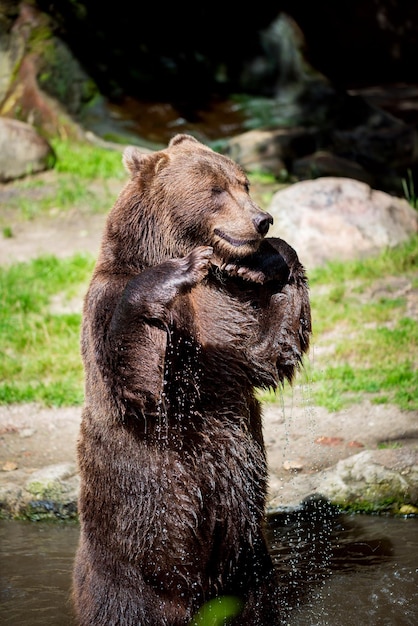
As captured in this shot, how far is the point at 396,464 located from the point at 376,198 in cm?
460

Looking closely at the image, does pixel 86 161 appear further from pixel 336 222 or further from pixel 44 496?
pixel 44 496

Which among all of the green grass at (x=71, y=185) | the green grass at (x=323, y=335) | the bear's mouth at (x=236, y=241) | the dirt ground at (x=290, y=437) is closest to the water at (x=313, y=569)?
A: the dirt ground at (x=290, y=437)

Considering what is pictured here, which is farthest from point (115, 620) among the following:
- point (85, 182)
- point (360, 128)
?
point (360, 128)

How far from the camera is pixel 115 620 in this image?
14.0 ft

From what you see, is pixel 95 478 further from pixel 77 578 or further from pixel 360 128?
pixel 360 128

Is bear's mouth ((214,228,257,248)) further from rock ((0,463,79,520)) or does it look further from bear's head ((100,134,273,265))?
rock ((0,463,79,520))

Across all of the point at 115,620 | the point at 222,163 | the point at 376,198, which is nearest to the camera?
the point at 115,620

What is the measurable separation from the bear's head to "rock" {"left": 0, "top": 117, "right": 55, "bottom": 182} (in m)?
8.13

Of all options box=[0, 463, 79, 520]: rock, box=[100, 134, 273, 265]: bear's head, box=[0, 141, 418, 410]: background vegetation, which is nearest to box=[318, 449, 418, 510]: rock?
box=[0, 141, 418, 410]: background vegetation

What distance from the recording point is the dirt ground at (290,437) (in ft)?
21.5

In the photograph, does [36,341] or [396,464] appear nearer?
[396,464]

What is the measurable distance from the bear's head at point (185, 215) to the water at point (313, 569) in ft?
6.51

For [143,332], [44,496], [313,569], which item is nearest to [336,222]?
[44,496]

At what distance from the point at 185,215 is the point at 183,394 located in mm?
857
